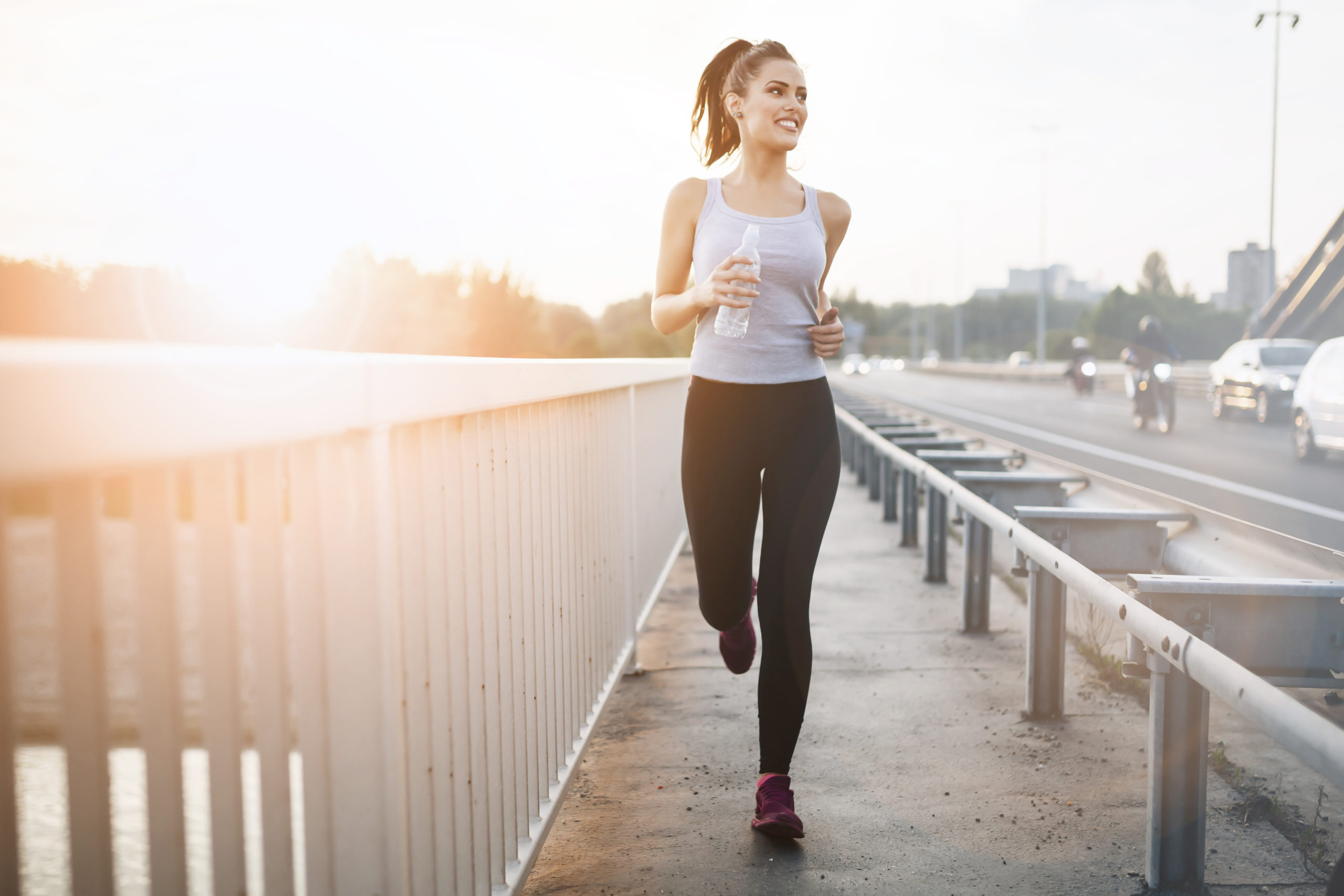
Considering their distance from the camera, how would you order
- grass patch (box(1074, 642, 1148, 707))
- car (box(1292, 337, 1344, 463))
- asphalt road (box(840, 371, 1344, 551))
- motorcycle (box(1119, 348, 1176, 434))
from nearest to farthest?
1. grass patch (box(1074, 642, 1148, 707))
2. asphalt road (box(840, 371, 1344, 551))
3. car (box(1292, 337, 1344, 463))
4. motorcycle (box(1119, 348, 1176, 434))

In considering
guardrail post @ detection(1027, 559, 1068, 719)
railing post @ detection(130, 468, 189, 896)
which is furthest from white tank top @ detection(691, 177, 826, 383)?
railing post @ detection(130, 468, 189, 896)

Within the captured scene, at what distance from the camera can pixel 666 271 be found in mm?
3141

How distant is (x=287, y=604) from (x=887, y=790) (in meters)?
2.37

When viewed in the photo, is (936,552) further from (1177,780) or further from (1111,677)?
(1177,780)

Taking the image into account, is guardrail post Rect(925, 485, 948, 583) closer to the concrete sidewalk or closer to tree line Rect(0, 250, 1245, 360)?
the concrete sidewalk

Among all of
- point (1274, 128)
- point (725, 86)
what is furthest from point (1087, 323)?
Answer: point (725, 86)

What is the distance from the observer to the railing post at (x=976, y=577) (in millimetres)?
4965

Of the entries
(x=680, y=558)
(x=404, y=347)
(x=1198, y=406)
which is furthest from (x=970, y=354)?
(x=680, y=558)

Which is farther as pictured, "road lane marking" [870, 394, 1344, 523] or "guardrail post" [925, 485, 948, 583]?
"road lane marking" [870, 394, 1344, 523]

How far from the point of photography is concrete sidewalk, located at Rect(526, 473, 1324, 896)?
8.80ft

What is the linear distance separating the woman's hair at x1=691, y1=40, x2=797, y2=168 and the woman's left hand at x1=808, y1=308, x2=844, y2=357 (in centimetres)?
68

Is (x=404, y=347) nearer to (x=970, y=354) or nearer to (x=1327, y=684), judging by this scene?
(x=1327, y=684)

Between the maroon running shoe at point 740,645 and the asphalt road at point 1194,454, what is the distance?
611cm

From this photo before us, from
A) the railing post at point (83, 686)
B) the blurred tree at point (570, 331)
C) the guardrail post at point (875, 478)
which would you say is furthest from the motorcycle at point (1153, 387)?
the blurred tree at point (570, 331)
